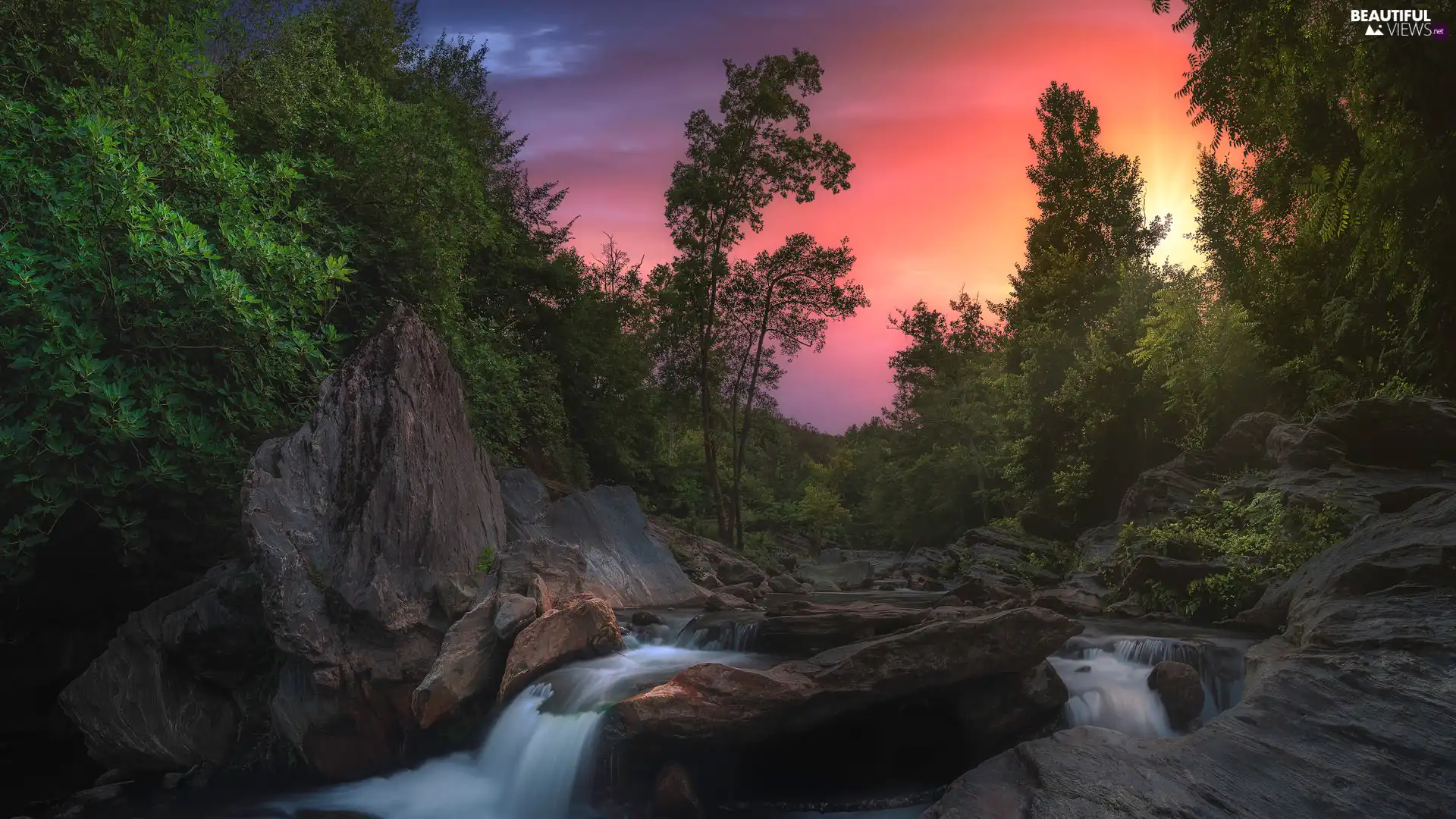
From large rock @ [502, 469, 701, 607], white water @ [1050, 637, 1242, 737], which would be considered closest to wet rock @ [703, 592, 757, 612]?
large rock @ [502, 469, 701, 607]

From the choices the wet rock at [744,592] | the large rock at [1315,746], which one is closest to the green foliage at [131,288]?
the wet rock at [744,592]

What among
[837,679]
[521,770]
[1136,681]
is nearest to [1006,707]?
[837,679]

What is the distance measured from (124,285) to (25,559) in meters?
3.82

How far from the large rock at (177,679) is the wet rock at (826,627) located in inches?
281

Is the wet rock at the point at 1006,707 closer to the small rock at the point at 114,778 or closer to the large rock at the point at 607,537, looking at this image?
the large rock at the point at 607,537

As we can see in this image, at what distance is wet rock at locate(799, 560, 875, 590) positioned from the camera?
2395 cm

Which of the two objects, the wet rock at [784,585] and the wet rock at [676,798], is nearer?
the wet rock at [676,798]

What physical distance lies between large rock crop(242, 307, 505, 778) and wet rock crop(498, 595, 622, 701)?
1.17 m

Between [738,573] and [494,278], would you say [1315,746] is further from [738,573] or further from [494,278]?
[494,278]

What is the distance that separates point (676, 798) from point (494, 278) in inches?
799

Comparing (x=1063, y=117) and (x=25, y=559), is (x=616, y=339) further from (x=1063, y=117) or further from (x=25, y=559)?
(x=1063, y=117)

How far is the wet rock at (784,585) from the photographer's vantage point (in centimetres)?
2138

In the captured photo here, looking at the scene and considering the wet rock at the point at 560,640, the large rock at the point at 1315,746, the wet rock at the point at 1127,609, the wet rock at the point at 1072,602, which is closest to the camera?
the large rock at the point at 1315,746

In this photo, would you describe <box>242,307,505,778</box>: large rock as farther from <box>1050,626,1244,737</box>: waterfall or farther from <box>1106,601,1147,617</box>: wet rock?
<box>1106,601,1147,617</box>: wet rock
